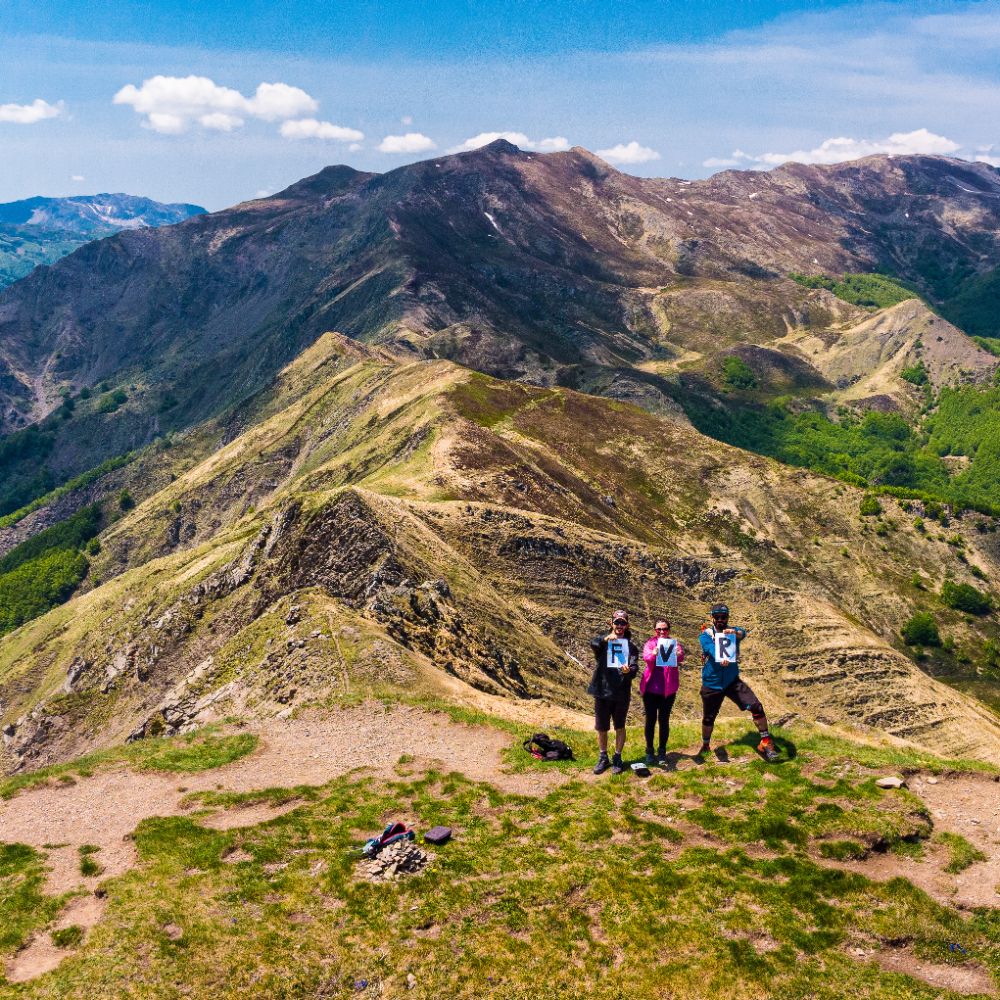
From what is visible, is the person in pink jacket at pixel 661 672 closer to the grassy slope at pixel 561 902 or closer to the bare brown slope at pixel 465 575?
the grassy slope at pixel 561 902

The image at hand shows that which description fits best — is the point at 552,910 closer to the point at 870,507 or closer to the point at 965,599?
the point at 965,599

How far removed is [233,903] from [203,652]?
40767 mm

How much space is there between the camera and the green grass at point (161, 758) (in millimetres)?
28344

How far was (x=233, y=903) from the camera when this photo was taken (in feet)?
62.0

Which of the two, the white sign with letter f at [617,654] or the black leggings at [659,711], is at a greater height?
the white sign with letter f at [617,654]

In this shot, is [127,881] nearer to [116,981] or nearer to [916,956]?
[116,981]

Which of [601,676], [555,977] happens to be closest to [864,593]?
[601,676]

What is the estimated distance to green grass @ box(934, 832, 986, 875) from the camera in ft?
57.4

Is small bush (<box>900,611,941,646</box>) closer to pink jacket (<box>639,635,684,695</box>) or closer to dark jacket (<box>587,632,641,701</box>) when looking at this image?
pink jacket (<box>639,635,684,695</box>)

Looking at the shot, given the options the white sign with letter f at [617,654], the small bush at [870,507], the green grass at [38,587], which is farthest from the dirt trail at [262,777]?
the green grass at [38,587]

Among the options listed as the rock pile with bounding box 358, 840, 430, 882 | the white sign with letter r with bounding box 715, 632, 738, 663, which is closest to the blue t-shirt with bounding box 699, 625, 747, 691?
the white sign with letter r with bounding box 715, 632, 738, 663

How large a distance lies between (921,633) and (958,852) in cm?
10259

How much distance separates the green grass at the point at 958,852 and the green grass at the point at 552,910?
1.04m

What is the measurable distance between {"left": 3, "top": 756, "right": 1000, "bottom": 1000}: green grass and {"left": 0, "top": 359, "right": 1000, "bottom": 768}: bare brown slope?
654 inches
